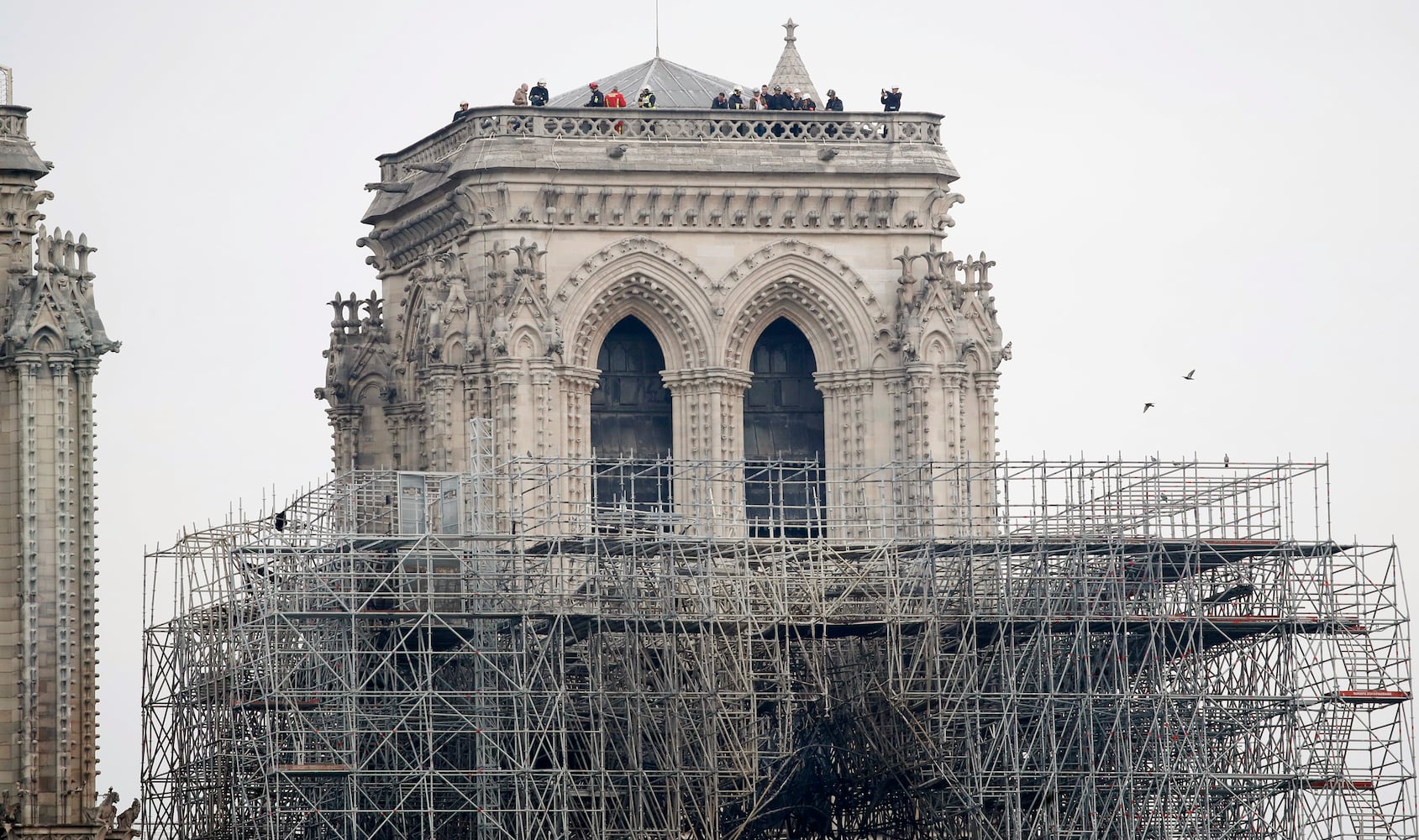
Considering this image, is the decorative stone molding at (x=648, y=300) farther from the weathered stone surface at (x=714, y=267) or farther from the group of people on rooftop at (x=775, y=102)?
the group of people on rooftop at (x=775, y=102)

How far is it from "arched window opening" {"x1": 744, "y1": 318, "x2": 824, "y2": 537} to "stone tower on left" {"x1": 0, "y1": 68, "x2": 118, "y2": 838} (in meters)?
17.1

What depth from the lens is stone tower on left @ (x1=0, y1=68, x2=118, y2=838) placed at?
7712 centimetres

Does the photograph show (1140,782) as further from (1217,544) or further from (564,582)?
(564,582)

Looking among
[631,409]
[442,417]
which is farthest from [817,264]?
[442,417]

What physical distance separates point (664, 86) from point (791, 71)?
2488 mm

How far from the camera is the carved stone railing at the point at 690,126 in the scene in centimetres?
9162

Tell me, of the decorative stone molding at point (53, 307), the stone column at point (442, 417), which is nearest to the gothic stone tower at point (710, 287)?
the stone column at point (442, 417)

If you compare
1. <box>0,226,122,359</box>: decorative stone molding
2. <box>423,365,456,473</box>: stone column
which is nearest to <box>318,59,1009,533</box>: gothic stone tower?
<box>423,365,456,473</box>: stone column

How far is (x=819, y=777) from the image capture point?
290ft

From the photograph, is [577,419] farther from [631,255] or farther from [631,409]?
[631,255]

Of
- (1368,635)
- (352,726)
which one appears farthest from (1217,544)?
(352,726)

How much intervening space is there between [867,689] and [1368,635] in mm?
8364

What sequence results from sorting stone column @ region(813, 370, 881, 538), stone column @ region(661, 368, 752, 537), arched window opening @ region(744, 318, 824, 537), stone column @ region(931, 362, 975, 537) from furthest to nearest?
1. arched window opening @ region(744, 318, 824, 537)
2. stone column @ region(813, 370, 881, 538)
3. stone column @ region(661, 368, 752, 537)
4. stone column @ region(931, 362, 975, 537)

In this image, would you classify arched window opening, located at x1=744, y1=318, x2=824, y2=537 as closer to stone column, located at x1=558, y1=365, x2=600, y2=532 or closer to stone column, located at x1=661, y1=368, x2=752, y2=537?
stone column, located at x1=661, y1=368, x2=752, y2=537
